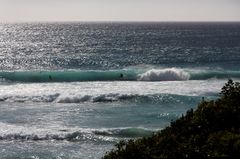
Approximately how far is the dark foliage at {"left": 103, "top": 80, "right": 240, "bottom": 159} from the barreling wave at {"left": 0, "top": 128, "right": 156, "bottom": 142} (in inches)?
724

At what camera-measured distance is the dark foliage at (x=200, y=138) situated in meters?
10.1

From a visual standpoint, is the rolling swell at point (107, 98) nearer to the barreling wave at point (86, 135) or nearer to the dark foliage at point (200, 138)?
the barreling wave at point (86, 135)

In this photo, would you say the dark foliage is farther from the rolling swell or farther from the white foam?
the white foam

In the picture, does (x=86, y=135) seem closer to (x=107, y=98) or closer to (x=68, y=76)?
(x=107, y=98)

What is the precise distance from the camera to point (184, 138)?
11.0 m

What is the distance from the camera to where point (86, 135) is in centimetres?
3067

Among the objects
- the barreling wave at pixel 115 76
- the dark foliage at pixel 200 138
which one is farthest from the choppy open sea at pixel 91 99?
Result: the dark foliage at pixel 200 138

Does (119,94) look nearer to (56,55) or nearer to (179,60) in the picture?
(179,60)

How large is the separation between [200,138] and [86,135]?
20287mm

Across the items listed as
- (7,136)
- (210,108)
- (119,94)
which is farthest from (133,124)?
(210,108)

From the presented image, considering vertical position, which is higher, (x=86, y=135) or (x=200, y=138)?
(x=200, y=138)

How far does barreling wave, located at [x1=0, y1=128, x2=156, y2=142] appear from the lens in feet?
99.3

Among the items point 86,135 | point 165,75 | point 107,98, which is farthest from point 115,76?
point 86,135

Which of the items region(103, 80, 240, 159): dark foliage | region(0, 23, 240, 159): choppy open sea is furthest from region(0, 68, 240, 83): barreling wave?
region(103, 80, 240, 159): dark foliage
